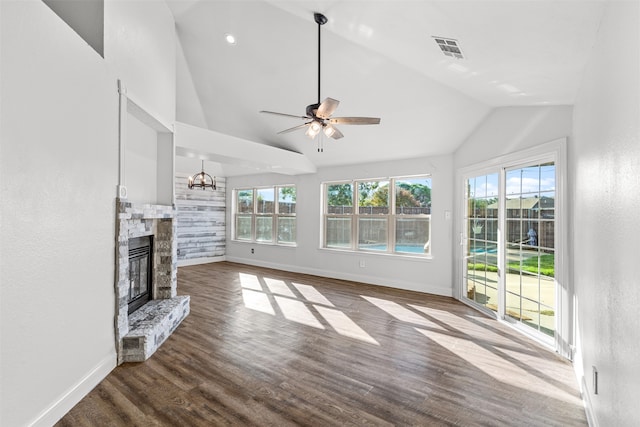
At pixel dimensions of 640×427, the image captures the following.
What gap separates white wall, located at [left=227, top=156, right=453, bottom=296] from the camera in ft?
17.9

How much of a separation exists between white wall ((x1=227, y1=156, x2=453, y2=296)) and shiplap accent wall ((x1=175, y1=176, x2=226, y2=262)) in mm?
362

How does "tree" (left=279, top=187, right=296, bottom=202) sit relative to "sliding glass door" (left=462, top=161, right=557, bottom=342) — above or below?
above

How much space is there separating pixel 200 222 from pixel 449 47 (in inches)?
295

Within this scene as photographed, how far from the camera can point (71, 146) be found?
7.72ft

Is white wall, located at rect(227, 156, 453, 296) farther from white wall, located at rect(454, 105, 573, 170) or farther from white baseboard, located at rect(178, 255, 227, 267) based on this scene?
white wall, located at rect(454, 105, 573, 170)

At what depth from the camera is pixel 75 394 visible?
2369 mm

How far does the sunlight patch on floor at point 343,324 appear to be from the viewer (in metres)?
3.66

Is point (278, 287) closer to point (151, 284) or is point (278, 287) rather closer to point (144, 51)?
point (151, 284)

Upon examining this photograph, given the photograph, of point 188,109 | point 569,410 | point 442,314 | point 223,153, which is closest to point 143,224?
point 223,153

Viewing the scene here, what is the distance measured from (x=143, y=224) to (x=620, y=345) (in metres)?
4.27

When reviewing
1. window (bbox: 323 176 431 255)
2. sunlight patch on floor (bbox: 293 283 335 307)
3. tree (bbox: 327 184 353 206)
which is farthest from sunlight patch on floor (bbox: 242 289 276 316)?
tree (bbox: 327 184 353 206)

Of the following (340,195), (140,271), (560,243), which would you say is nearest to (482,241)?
(560,243)

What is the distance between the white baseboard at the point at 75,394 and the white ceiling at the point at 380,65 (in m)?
3.84

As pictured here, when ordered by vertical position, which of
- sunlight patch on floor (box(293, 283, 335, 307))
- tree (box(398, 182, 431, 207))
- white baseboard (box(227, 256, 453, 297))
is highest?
tree (box(398, 182, 431, 207))
